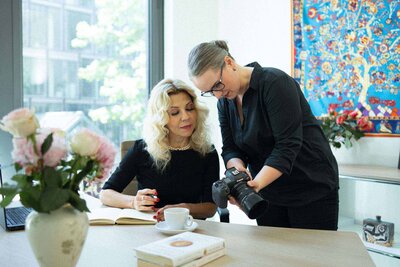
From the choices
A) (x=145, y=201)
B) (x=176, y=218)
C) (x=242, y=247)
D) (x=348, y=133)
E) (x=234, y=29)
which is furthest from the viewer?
Result: (x=234, y=29)

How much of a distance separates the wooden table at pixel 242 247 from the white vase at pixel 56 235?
9.6 inches

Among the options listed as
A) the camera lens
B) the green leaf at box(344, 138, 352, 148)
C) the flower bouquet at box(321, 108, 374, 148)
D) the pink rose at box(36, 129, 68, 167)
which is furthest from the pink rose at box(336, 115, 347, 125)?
the pink rose at box(36, 129, 68, 167)

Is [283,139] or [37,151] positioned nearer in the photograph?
[37,151]

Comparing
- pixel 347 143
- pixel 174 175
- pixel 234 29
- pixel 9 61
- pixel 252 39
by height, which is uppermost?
pixel 234 29

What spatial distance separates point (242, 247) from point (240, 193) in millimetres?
194

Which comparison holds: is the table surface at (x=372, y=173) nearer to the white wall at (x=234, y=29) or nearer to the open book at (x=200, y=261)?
the white wall at (x=234, y=29)

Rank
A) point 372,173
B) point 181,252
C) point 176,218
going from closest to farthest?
point 181,252 → point 176,218 → point 372,173

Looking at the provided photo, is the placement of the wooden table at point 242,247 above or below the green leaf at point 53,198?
below

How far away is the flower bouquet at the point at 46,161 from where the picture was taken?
2.71 ft

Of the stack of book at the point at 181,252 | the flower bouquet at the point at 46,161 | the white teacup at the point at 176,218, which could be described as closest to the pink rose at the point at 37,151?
the flower bouquet at the point at 46,161

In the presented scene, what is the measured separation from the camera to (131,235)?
1371 millimetres

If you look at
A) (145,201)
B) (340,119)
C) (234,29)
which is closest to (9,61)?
(145,201)

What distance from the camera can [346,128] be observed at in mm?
2574

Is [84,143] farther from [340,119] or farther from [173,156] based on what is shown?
[340,119]
